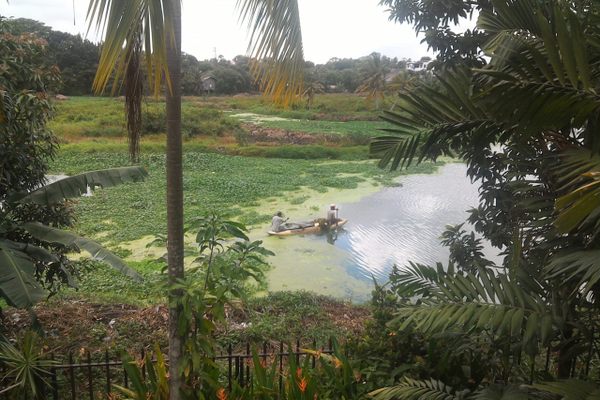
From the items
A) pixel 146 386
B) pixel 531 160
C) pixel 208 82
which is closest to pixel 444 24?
pixel 531 160

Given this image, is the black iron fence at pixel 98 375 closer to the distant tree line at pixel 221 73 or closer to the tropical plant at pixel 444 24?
the tropical plant at pixel 444 24

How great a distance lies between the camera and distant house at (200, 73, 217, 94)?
28.6 meters

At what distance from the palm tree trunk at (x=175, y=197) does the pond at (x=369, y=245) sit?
Answer: 384 cm

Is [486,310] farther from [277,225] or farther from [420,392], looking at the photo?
[277,225]

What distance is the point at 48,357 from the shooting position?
9.01 ft

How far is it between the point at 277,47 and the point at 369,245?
6.25m

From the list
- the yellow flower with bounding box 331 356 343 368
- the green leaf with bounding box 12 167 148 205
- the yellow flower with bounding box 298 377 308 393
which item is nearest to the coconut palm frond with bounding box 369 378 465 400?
the yellow flower with bounding box 298 377 308 393

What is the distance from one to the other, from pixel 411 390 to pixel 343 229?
6706 mm

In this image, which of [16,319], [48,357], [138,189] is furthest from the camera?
[138,189]

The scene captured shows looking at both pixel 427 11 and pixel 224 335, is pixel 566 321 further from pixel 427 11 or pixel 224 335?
pixel 224 335

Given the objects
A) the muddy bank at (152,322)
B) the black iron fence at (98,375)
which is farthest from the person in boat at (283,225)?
the black iron fence at (98,375)

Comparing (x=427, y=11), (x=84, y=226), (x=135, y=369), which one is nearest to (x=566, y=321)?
(x=135, y=369)

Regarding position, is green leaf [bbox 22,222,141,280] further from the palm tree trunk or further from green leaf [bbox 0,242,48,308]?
the palm tree trunk

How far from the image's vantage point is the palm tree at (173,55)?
1283 mm
